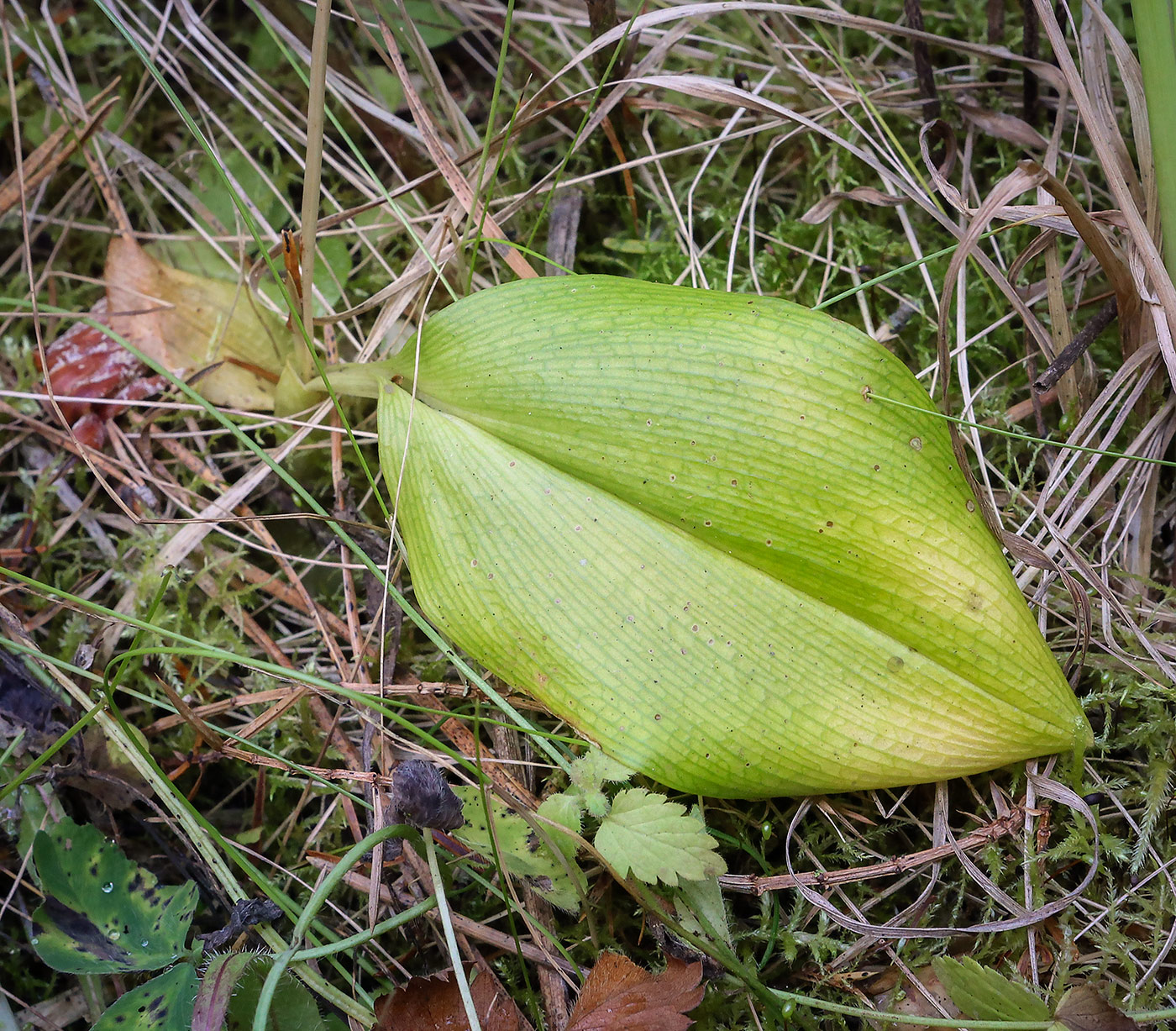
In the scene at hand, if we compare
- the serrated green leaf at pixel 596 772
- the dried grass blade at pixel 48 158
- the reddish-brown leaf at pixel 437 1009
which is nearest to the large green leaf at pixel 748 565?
the serrated green leaf at pixel 596 772

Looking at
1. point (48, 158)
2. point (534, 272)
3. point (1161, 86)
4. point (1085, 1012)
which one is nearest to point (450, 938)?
point (1085, 1012)

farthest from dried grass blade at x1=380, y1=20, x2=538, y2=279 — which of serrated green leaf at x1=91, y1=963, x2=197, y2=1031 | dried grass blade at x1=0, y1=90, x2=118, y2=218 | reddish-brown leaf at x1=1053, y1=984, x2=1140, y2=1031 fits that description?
reddish-brown leaf at x1=1053, y1=984, x2=1140, y2=1031

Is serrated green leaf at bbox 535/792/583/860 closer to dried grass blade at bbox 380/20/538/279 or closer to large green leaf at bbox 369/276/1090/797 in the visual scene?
large green leaf at bbox 369/276/1090/797

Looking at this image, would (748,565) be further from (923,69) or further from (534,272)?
(923,69)

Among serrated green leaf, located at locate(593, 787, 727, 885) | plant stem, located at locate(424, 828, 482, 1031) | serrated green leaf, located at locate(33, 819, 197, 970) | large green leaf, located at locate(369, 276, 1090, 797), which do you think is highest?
large green leaf, located at locate(369, 276, 1090, 797)

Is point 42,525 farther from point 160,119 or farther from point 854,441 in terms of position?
point 854,441
